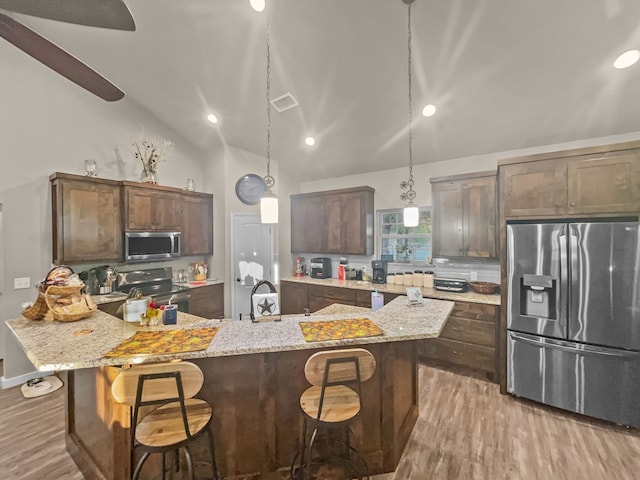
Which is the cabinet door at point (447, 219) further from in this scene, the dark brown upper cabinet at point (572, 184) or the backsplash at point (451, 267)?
the dark brown upper cabinet at point (572, 184)

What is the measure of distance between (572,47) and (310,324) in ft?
9.78

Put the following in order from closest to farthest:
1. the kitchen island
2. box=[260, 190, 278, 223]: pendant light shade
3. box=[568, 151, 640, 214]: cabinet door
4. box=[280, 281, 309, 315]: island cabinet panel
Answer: the kitchen island → box=[260, 190, 278, 223]: pendant light shade → box=[568, 151, 640, 214]: cabinet door → box=[280, 281, 309, 315]: island cabinet panel

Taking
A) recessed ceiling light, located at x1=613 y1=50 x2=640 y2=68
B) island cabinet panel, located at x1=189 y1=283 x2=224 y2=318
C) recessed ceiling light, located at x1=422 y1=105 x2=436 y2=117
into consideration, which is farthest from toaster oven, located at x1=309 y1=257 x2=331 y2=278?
recessed ceiling light, located at x1=613 y1=50 x2=640 y2=68

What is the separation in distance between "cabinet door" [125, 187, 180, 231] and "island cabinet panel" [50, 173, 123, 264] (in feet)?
0.46

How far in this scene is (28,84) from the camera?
3293 mm

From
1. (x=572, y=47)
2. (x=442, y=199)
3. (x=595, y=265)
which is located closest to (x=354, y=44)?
(x=572, y=47)

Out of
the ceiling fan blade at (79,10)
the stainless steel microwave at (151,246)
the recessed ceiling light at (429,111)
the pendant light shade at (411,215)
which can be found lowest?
the stainless steel microwave at (151,246)

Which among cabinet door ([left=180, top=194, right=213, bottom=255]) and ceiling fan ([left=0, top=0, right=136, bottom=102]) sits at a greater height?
ceiling fan ([left=0, top=0, right=136, bottom=102])

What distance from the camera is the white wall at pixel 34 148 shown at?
3.19m

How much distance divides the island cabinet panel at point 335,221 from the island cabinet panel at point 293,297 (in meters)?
0.69

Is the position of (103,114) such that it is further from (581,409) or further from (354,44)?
(581,409)

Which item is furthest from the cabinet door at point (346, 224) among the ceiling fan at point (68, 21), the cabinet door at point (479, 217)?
the ceiling fan at point (68, 21)

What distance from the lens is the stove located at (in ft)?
12.6

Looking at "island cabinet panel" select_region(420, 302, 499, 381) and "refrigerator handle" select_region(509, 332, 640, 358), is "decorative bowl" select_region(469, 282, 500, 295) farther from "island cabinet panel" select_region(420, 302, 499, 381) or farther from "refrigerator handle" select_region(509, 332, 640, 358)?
"refrigerator handle" select_region(509, 332, 640, 358)
